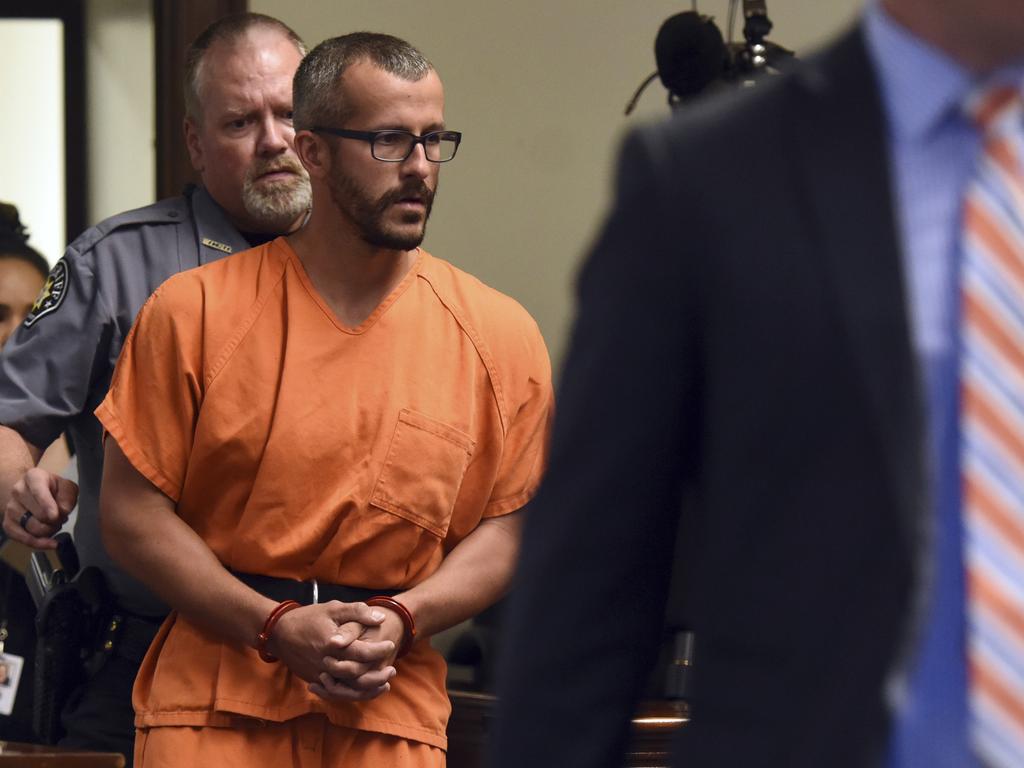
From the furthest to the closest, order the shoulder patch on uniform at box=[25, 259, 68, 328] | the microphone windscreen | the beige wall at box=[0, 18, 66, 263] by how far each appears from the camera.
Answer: the beige wall at box=[0, 18, 66, 263]
the microphone windscreen
the shoulder patch on uniform at box=[25, 259, 68, 328]

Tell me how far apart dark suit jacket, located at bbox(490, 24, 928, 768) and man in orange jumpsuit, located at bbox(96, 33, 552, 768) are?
1.04 meters

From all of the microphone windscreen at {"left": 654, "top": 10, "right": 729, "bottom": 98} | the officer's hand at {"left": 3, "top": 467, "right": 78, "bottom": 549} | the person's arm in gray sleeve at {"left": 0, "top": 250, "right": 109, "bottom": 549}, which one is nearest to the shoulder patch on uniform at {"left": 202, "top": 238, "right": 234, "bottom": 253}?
the person's arm in gray sleeve at {"left": 0, "top": 250, "right": 109, "bottom": 549}

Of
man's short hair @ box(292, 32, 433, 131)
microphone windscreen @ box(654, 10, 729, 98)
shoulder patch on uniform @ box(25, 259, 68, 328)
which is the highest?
microphone windscreen @ box(654, 10, 729, 98)

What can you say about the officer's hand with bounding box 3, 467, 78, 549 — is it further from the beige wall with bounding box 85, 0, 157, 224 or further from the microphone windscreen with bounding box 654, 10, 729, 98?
the beige wall with bounding box 85, 0, 157, 224

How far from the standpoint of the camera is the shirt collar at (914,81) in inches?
33.8

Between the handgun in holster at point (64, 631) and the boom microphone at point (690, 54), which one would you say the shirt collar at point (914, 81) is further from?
the boom microphone at point (690, 54)

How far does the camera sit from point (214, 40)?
264 cm

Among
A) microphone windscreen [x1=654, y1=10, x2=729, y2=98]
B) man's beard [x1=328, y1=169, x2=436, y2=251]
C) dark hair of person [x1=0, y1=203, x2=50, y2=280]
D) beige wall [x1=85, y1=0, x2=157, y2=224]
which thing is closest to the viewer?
man's beard [x1=328, y1=169, x2=436, y2=251]

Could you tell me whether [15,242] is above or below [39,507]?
above

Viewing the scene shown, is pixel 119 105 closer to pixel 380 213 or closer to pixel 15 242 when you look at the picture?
pixel 15 242

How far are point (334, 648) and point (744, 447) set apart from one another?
3.79ft

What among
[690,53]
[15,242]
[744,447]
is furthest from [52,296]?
[744,447]

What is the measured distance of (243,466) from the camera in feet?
6.72

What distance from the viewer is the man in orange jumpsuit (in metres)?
2.03
